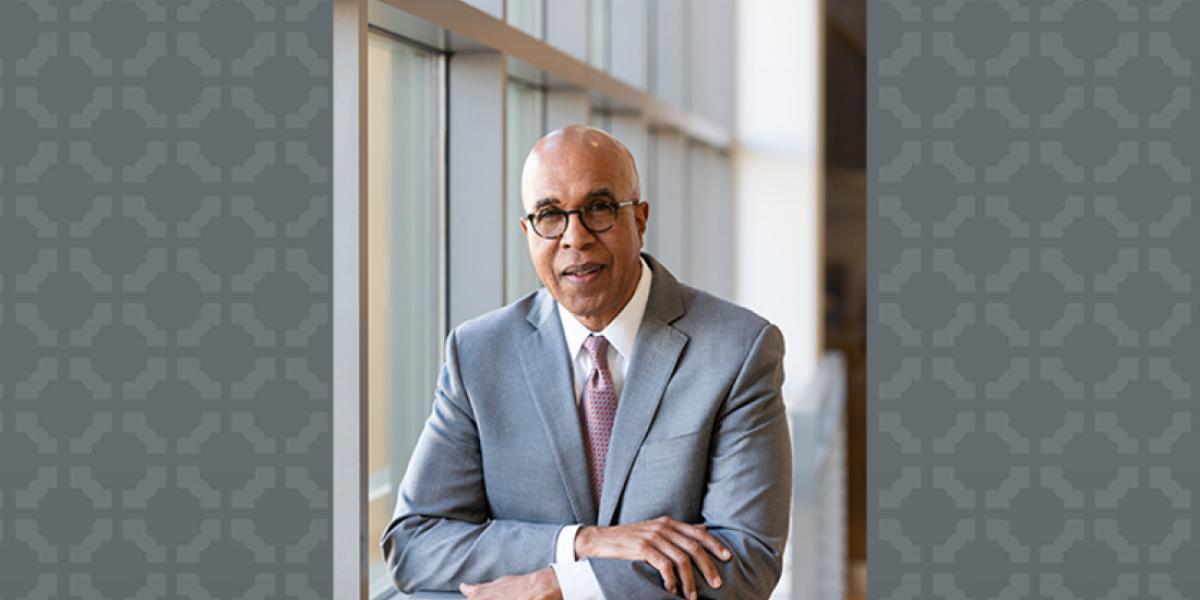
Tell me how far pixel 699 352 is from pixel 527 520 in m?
0.42

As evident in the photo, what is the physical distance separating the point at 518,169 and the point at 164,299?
220 centimetres

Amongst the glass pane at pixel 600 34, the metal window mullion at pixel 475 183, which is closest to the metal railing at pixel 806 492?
the glass pane at pixel 600 34

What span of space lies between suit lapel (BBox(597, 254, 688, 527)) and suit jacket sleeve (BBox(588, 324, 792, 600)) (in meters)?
0.12

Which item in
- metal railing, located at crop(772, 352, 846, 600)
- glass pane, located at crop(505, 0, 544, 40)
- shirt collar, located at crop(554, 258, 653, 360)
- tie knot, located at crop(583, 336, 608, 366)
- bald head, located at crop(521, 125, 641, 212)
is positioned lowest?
metal railing, located at crop(772, 352, 846, 600)

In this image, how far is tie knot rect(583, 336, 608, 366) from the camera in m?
2.27

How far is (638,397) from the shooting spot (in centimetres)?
221

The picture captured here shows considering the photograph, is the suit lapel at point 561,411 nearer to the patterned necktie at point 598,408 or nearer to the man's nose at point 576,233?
the patterned necktie at point 598,408

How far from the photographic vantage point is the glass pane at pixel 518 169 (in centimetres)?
389

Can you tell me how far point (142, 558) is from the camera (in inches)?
71.4

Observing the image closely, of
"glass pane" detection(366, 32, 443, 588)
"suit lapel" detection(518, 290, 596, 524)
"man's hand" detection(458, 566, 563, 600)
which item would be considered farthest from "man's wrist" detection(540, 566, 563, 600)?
"glass pane" detection(366, 32, 443, 588)

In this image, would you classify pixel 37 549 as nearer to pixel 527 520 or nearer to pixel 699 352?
pixel 527 520

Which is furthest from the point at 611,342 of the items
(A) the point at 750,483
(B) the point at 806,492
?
(B) the point at 806,492

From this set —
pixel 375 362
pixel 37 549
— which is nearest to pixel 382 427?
pixel 375 362

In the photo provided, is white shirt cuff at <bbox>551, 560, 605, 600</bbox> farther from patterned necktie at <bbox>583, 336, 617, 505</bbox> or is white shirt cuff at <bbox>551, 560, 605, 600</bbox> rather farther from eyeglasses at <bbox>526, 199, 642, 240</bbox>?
eyeglasses at <bbox>526, 199, 642, 240</bbox>
